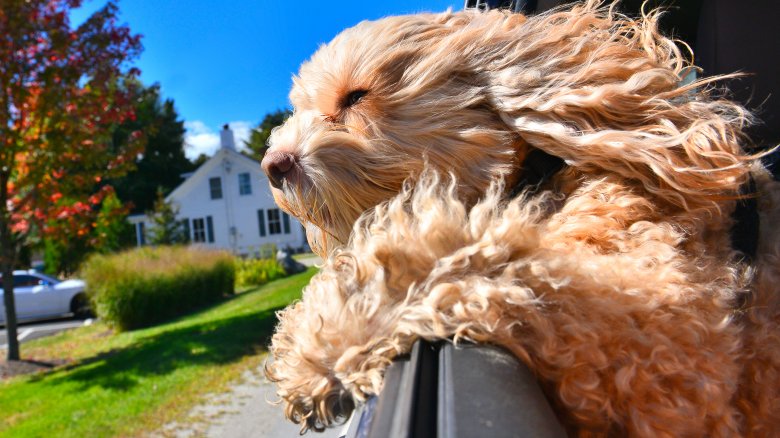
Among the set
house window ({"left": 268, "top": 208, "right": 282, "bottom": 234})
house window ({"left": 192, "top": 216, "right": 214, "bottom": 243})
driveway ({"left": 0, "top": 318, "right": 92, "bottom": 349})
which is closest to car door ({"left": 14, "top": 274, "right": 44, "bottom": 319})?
driveway ({"left": 0, "top": 318, "right": 92, "bottom": 349})

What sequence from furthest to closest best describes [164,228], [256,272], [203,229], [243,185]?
[203,229]
[243,185]
[164,228]
[256,272]

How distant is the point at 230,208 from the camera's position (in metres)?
51.2

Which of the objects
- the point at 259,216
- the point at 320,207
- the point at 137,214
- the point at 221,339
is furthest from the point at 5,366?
the point at 137,214

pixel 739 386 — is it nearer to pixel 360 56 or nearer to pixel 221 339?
pixel 360 56

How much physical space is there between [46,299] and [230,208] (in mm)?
26855

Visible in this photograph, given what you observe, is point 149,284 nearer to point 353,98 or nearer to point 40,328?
point 40,328

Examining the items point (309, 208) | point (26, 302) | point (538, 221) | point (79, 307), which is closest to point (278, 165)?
→ point (309, 208)

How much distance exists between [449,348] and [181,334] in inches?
543

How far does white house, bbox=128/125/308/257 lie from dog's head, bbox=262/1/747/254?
4662cm

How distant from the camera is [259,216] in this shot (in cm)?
5003

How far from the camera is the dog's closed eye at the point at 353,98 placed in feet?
6.57

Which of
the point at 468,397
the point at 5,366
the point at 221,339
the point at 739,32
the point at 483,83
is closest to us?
the point at 468,397

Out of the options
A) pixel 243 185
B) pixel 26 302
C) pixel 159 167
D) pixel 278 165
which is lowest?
pixel 26 302

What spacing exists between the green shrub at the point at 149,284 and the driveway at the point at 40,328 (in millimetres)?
2139
